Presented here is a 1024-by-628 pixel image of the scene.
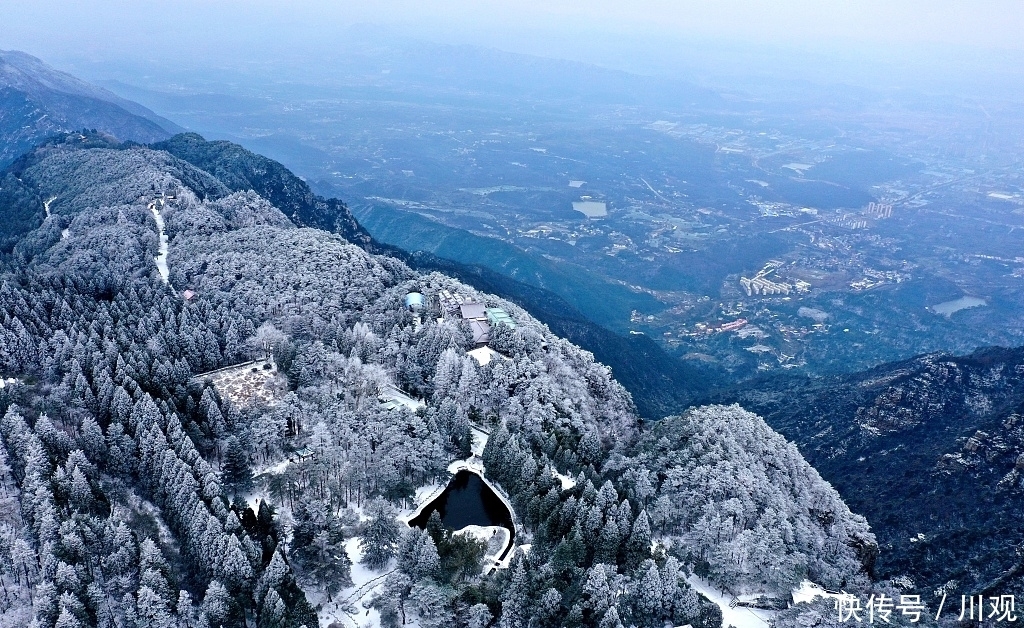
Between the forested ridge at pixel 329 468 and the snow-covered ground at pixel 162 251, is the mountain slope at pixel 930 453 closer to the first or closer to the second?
the forested ridge at pixel 329 468

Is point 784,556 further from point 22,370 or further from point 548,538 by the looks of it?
point 22,370

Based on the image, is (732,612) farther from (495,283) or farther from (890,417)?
(495,283)

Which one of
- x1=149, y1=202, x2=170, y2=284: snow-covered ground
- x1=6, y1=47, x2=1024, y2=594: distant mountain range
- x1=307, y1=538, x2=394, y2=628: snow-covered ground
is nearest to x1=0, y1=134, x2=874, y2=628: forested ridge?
x1=307, y1=538, x2=394, y2=628: snow-covered ground

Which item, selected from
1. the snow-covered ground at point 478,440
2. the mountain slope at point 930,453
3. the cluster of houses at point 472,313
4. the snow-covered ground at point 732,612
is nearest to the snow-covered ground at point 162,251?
the cluster of houses at point 472,313

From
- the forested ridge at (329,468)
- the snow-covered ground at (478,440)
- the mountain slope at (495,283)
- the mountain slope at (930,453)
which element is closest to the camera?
the forested ridge at (329,468)

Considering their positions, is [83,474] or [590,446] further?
[590,446]

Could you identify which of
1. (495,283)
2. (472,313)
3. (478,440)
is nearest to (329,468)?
(478,440)

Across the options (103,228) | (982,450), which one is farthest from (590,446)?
(103,228)
